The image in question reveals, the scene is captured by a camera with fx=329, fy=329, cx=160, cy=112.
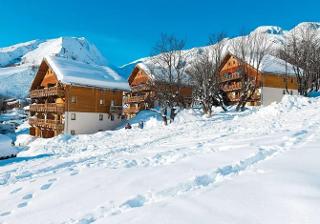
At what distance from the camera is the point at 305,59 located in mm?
43031

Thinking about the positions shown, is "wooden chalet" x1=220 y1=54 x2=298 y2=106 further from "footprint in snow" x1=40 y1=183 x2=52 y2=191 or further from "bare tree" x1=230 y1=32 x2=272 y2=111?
"footprint in snow" x1=40 y1=183 x2=52 y2=191

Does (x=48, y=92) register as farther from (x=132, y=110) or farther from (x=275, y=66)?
(x=275, y=66)

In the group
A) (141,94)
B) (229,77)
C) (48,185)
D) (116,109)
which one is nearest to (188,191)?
(48,185)

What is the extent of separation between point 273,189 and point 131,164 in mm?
5427

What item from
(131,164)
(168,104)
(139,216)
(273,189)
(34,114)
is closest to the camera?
(139,216)

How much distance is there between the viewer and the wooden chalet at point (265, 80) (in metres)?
47.1

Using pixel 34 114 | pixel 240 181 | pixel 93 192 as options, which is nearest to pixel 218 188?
pixel 240 181

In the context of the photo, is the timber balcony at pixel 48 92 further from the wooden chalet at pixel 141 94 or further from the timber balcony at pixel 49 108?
the wooden chalet at pixel 141 94

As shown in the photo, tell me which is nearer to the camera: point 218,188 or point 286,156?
point 218,188

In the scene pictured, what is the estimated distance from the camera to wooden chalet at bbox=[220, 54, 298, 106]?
154 ft

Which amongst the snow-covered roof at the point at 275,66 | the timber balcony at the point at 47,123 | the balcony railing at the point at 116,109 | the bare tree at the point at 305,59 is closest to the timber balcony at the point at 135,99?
the balcony railing at the point at 116,109

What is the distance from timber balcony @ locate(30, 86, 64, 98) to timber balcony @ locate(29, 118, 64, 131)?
3439 mm

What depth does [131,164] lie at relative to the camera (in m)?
10.8

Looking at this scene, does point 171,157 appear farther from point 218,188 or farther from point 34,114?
point 34,114
